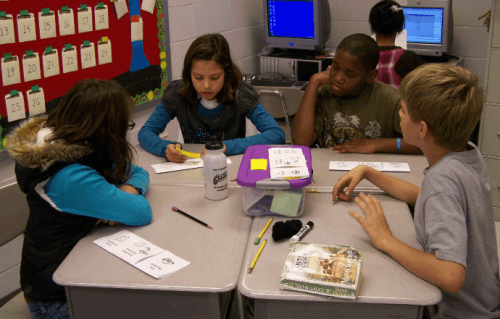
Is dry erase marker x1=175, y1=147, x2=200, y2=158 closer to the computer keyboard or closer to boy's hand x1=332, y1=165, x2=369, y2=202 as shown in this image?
boy's hand x1=332, y1=165, x2=369, y2=202

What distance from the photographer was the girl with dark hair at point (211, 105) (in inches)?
78.7

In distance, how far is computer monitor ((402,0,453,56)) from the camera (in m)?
3.42

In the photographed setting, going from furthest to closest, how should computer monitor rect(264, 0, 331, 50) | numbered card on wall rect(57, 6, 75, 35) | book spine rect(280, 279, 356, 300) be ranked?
computer monitor rect(264, 0, 331, 50) → numbered card on wall rect(57, 6, 75, 35) → book spine rect(280, 279, 356, 300)

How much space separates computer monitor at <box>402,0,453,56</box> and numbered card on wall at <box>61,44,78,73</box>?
2461mm

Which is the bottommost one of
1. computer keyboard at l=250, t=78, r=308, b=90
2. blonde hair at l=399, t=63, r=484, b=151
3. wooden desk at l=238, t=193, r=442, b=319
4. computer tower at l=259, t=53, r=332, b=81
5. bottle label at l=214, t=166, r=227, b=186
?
wooden desk at l=238, t=193, r=442, b=319

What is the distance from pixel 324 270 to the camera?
1.08 meters

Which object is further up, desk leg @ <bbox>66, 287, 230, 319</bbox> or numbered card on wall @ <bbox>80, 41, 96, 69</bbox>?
numbered card on wall @ <bbox>80, 41, 96, 69</bbox>

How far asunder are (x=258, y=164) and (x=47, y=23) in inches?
53.1

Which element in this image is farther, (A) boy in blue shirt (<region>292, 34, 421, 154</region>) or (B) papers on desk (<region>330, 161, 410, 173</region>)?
(A) boy in blue shirt (<region>292, 34, 421, 154</region>)

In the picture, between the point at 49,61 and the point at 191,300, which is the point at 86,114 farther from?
the point at 49,61

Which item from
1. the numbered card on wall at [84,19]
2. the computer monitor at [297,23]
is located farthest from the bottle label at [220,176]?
the computer monitor at [297,23]

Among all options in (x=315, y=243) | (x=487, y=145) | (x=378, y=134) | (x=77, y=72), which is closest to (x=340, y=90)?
(x=378, y=134)

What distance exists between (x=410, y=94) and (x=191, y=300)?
2.50 feet

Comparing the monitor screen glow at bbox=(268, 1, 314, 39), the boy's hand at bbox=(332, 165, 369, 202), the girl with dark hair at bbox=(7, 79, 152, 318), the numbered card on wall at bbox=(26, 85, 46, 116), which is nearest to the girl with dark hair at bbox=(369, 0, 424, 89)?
the monitor screen glow at bbox=(268, 1, 314, 39)
